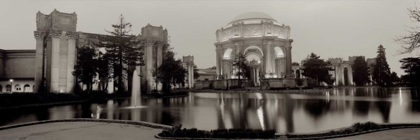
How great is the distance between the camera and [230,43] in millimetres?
71500

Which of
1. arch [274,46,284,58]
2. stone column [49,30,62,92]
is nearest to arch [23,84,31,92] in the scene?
stone column [49,30,62,92]

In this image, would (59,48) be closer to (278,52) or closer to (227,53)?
(227,53)

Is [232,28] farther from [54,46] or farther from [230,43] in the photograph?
[54,46]

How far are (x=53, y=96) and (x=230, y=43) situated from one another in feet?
175

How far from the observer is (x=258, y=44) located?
6831cm

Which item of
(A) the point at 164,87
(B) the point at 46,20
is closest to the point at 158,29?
(A) the point at 164,87

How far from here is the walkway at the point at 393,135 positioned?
686 cm

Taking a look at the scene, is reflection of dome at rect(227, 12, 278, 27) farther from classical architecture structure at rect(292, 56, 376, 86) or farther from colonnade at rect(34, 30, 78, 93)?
colonnade at rect(34, 30, 78, 93)

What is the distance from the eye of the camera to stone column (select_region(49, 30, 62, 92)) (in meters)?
31.4

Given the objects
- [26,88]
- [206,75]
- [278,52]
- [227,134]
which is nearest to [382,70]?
[278,52]

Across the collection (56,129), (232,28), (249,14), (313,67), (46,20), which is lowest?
(56,129)

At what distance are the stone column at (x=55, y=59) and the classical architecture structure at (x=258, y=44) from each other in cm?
4140

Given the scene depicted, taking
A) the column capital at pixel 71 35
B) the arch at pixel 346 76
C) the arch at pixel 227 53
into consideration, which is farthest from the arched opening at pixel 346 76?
the column capital at pixel 71 35

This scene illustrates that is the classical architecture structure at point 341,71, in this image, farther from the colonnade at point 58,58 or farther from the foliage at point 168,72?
the colonnade at point 58,58
